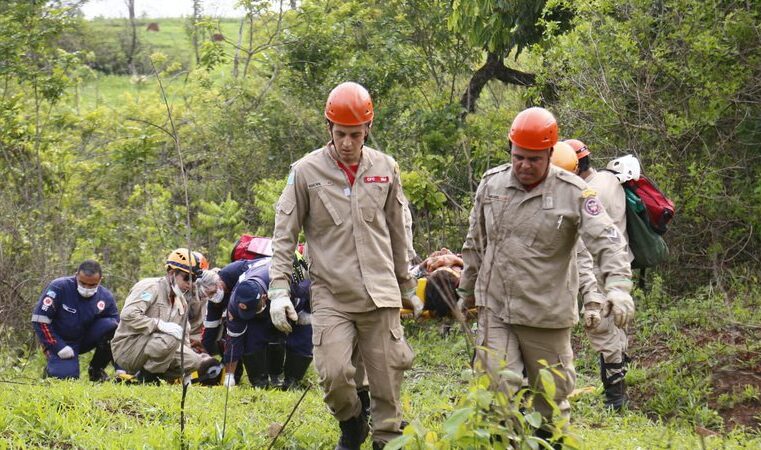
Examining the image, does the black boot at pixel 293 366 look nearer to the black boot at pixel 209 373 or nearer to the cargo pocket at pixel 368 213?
the black boot at pixel 209 373

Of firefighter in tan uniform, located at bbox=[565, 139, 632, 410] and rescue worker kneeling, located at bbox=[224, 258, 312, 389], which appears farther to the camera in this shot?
rescue worker kneeling, located at bbox=[224, 258, 312, 389]

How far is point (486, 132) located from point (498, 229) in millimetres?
8831

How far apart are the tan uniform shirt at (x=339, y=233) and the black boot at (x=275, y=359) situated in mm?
3690

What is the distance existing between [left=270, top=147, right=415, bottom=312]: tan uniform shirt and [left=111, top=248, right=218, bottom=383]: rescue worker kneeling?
4.05m

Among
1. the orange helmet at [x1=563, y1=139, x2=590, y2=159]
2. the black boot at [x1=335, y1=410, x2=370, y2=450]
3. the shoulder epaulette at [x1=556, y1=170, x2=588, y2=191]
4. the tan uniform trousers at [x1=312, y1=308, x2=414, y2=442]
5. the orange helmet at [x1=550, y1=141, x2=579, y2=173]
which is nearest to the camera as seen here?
the shoulder epaulette at [x1=556, y1=170, x2=588, y2=191]

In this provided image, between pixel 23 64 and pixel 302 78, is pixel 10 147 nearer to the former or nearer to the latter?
pixel 23 64

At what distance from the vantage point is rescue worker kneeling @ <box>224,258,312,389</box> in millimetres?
8695

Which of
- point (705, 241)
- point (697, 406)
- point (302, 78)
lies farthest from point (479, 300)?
point (302, 78)

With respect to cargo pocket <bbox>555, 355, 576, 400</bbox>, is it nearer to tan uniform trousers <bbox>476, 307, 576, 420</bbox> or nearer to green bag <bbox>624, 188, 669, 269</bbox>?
tan uniform trousers <bbox>476, 307, 576, 420</bbox>

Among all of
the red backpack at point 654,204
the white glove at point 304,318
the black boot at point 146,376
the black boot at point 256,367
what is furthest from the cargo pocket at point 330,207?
the black boot at point 146,376

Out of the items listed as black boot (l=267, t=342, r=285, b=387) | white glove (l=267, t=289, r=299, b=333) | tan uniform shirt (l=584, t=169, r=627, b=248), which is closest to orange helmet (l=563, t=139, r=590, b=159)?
tan uniform shirt (l=584, t=169, r=627, b=248)

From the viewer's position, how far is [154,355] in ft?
31.1

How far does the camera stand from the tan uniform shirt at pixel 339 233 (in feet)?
18.1

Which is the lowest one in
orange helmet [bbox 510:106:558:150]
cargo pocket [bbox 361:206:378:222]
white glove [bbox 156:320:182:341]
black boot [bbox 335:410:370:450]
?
white glove [bbox 156:320:182:341]
